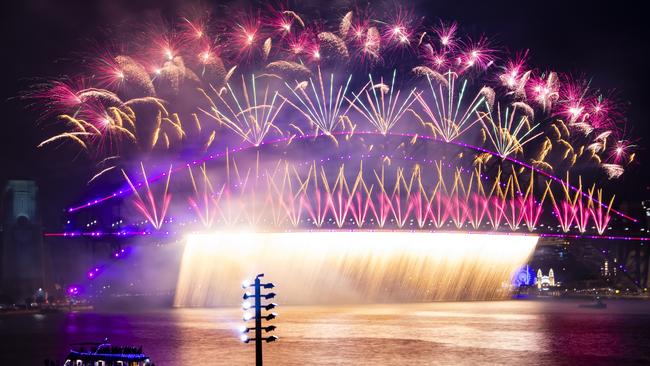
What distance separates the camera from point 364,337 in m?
56.0

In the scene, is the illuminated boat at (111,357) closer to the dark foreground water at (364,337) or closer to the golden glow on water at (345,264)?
the dark foreground water at (364,337)

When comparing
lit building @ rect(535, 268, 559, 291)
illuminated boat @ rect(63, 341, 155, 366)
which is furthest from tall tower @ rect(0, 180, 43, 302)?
lit building @ rect(535, 268, 559, 291)

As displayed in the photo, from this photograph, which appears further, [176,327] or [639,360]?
[176,327]

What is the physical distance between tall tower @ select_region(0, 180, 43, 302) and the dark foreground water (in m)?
13.4

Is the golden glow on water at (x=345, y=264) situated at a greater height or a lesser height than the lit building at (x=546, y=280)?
greater

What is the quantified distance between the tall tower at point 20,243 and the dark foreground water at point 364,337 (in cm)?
1345

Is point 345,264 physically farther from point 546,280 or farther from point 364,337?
point 546,280

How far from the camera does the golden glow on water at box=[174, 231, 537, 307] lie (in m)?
92.5

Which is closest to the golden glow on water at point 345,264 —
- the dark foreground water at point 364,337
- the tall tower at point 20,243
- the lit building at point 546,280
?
the dark foreground water at point 364,337

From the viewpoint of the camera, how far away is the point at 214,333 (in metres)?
59.7

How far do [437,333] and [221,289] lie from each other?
47.6 m

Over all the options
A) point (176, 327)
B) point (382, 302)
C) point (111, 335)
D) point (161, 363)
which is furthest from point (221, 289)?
point (161, 363)

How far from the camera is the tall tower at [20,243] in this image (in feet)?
313

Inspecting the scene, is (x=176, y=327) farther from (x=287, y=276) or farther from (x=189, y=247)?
(x=287, y=276)
